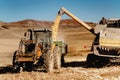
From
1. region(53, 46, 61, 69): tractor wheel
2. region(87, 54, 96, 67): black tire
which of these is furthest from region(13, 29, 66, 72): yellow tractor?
region(87, 54, 96, 67): black tire

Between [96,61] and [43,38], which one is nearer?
[43,38]

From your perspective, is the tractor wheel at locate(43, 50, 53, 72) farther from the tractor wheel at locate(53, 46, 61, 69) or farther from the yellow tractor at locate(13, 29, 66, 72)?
the tractor wheel at locate(53, 46, 61, 69)

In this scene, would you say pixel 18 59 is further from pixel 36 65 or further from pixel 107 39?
pixel 107 39

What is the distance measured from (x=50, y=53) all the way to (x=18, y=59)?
1.73 meters

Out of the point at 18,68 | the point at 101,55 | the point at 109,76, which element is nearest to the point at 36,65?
the point at 18,68

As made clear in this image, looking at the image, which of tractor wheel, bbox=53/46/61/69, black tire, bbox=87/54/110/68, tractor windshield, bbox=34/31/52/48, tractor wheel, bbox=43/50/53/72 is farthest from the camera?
black tire, bbox=87/54/110/68

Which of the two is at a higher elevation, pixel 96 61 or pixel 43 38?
pixel 43 38

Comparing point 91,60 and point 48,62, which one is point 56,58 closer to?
point 48,62

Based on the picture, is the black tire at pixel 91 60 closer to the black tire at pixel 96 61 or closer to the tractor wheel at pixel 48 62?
the black tire at pixel 96 61

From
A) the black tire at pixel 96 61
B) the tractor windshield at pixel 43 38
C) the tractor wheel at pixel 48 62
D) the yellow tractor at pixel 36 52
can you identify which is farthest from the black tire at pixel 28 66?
the black tire at pixel 96 61

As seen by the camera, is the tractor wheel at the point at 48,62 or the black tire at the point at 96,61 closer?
the tractor wheel at the point at 48,62

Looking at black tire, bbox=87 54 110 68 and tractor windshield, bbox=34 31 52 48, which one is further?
black tire, bbox=87 54 110 68

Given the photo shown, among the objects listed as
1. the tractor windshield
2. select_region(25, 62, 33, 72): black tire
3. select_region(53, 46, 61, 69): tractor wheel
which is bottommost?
select_region(25, 62, 33, 72): black tire

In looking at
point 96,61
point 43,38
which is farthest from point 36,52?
point 96,61
